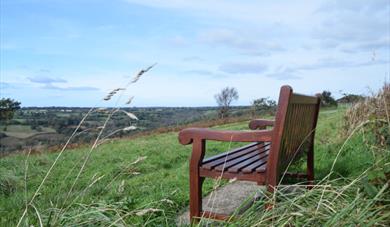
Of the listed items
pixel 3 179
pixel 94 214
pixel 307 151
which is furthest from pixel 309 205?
pixel 3 179

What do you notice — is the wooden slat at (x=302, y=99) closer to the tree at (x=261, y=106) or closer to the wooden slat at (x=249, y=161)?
the wooden slat at (x=249, y=161)

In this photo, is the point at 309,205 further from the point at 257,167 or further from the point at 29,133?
the point at 29,133

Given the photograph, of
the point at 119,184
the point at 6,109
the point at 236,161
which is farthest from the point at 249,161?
the point at 6,109

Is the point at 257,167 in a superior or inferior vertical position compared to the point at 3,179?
superior

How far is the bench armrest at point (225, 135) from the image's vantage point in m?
3.16

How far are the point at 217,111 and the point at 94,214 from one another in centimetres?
2199

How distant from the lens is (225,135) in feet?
10.8

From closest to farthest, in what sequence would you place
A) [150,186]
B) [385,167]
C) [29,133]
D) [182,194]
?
[385,167] < [182,194] < [150,186] < [29,133]

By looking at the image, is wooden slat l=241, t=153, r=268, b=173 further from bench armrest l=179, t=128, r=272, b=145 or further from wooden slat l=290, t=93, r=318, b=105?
wooden slat l=290, t=93, r=318, b=105

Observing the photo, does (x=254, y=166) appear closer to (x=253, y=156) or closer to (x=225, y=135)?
(x=225, y=135)

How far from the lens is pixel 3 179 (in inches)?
193

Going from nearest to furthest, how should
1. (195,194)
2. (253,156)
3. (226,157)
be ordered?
(226,157), (195,194), (253,156)

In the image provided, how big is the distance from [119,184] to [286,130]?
182 centimetres

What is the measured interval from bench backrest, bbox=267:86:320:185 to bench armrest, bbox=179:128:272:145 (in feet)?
0.30
